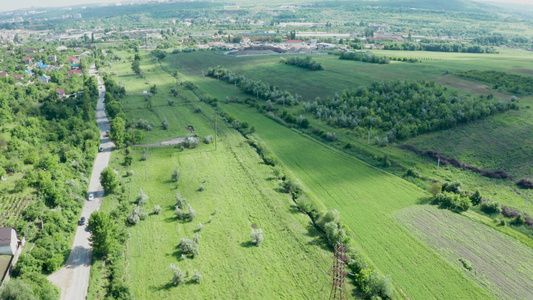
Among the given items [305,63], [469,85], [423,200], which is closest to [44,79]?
[305,63]

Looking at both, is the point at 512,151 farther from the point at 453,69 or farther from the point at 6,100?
the point at 6,100

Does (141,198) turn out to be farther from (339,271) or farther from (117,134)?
(339,271)

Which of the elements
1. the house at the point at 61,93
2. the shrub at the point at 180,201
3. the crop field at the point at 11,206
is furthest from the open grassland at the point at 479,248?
the house at the point at 61,93

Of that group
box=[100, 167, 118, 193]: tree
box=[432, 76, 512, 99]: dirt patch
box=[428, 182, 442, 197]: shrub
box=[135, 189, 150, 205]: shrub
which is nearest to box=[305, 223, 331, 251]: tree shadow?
box=[428, 182, 442, 197]: shrub

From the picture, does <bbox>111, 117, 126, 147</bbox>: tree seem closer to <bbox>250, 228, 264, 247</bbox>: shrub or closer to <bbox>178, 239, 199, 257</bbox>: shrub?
<bbox>178, 239, 199, 257</bbox>: shrub

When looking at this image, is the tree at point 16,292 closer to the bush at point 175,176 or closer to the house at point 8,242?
the house at point 8,242

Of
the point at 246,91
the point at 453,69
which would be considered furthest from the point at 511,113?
the point at 246,91
